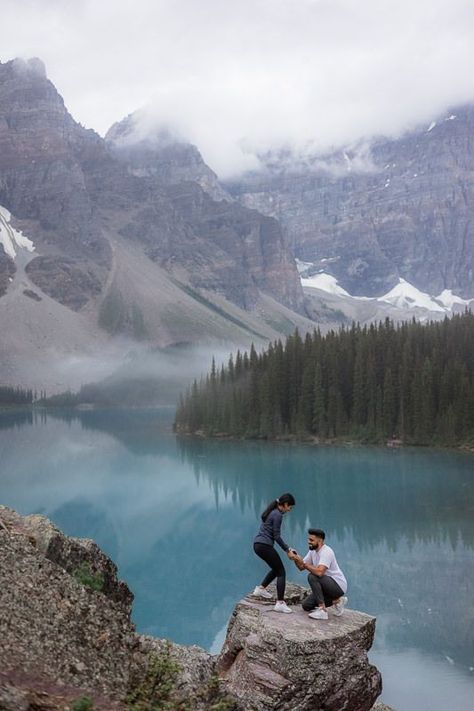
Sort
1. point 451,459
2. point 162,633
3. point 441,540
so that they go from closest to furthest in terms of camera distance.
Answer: point 162,633
point 441,540
point 451,459

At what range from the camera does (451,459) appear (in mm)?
80562

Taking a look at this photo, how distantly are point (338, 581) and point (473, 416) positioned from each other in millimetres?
A: 85114

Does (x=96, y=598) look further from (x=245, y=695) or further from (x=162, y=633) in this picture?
(x=162, y=633)

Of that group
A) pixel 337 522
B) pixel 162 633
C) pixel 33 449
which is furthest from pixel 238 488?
pixel 33 449

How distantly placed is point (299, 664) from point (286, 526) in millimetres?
36601

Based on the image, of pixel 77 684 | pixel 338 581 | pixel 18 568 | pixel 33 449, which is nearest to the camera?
pixel 77 684

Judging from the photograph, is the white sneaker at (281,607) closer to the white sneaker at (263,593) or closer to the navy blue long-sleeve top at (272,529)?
the white sneaker at (263,593)

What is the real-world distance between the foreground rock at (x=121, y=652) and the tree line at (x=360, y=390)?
8522cm

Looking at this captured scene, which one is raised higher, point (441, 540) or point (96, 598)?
point (96, 598)

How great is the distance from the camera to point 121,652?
10.2 metres

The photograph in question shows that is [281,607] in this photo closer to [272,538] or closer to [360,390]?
[272,538]

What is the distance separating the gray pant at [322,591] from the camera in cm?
1243

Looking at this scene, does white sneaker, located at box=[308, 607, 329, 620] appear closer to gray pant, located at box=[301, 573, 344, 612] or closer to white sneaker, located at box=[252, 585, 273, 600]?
gray pant, located at box=[301, 573, 344, 612]

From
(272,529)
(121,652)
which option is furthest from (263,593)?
(121,652)
